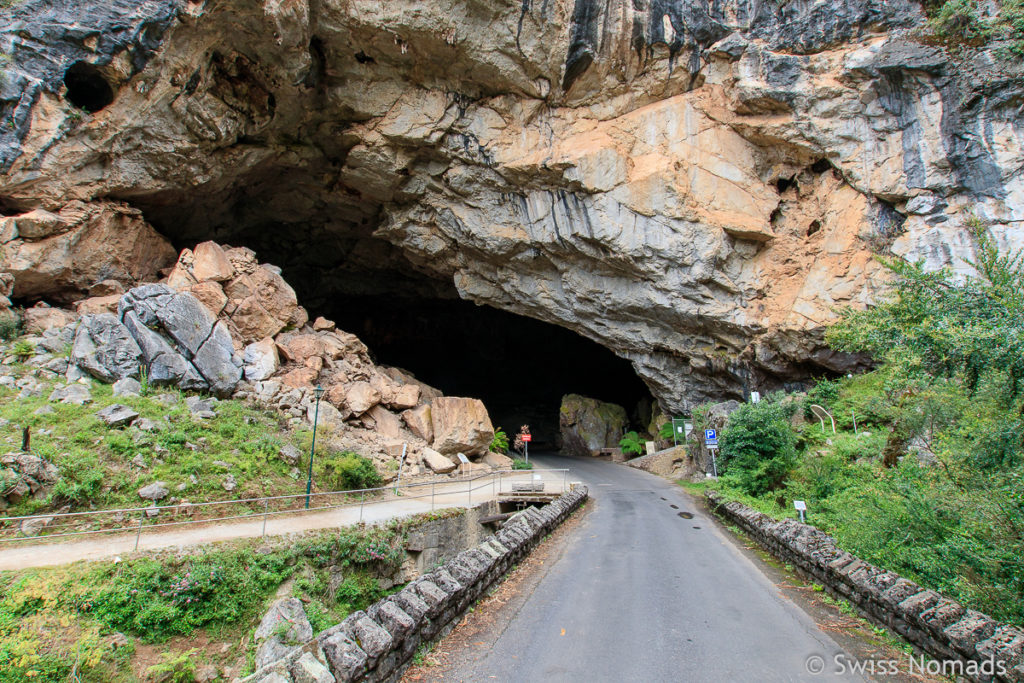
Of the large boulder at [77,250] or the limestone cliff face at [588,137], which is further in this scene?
the large boulder at [77,250]

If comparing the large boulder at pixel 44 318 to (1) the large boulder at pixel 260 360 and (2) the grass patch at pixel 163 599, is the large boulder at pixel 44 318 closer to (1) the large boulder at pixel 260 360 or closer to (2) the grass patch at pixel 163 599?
(1) the large boulder at pixel 260 360

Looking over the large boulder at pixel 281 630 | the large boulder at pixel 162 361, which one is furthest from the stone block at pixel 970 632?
the large boulder at pixel 162 361

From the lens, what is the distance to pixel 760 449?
48.9ft

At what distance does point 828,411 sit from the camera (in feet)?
55.3

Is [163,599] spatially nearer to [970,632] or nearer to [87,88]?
[970,632]

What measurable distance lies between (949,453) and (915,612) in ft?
9.84

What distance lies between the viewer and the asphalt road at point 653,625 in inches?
190

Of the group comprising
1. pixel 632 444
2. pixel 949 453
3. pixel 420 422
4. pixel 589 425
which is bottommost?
pixel 632 444

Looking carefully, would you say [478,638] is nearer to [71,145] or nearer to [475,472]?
[475,472]

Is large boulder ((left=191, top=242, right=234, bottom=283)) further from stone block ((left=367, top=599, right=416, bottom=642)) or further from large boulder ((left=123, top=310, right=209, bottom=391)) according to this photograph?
stone block ((left=367, top=599, right=416, bottom=642))

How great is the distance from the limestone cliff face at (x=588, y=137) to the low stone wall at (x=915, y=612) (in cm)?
1322

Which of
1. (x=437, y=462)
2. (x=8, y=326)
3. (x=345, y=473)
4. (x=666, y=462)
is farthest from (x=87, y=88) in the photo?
(x=666, y=462)

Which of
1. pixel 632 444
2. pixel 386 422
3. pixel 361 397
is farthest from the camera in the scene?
pixel 632 444

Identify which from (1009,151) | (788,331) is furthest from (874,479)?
(1009,151)
